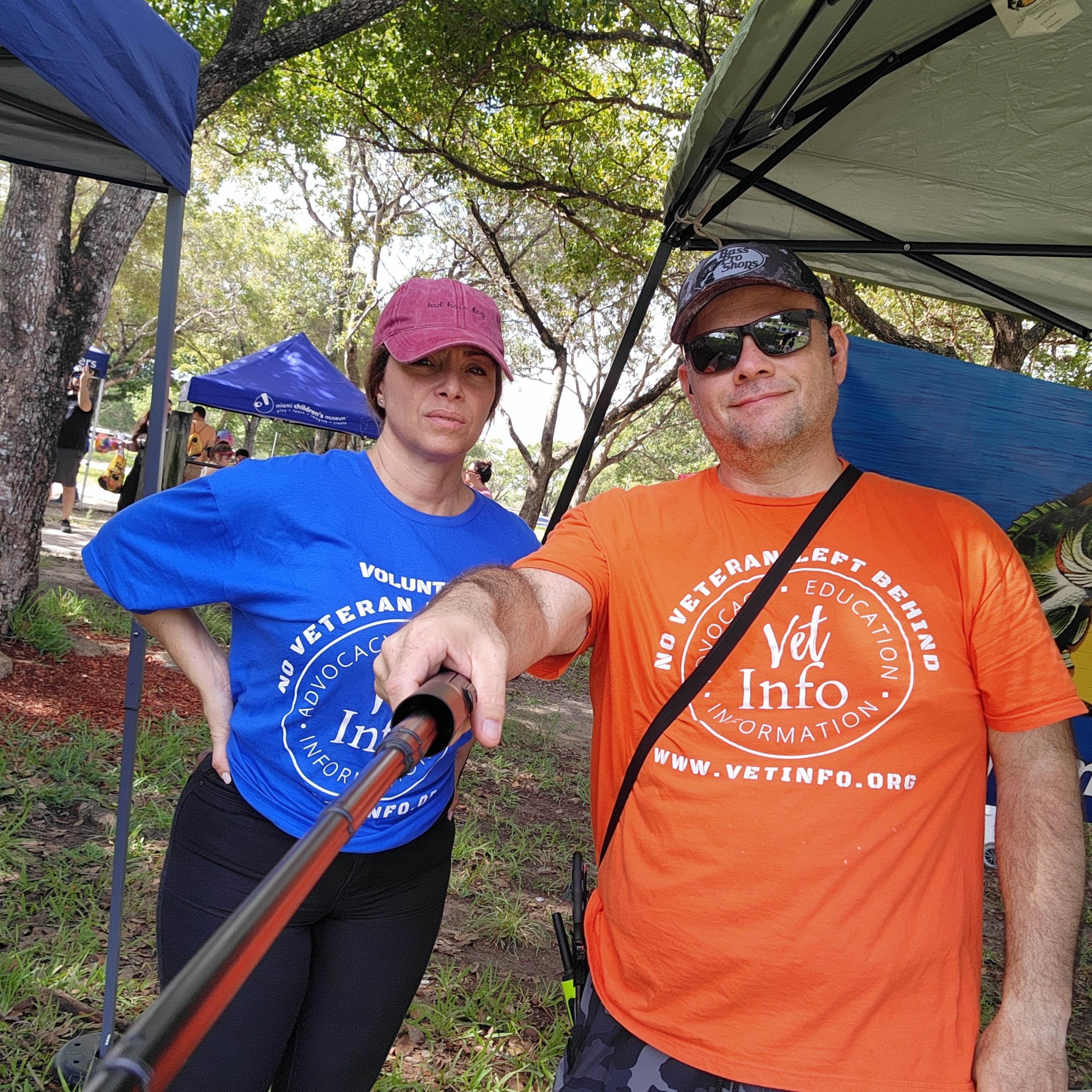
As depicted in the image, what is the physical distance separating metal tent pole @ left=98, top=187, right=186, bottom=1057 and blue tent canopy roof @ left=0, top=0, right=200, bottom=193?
200 mm

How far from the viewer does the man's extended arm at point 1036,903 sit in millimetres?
1458

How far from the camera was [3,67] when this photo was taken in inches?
107

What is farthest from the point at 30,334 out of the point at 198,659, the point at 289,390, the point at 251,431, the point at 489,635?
the point at 251,431

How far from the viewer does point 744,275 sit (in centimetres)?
189

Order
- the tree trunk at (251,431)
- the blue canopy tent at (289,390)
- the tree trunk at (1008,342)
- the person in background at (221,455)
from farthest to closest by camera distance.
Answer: the tree trunk at (251,431), the person in background at (221,455), the blue canopy tent at (289,390), the tree trunk at (1008,342)

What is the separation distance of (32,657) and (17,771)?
177 centimetres

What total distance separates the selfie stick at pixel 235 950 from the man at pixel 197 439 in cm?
1281

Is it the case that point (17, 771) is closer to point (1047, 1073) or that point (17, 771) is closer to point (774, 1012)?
point (774, 1012)

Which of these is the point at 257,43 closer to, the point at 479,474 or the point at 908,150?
the point at 908,150

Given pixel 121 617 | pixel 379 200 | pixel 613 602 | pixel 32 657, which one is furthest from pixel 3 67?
pixel 379 200

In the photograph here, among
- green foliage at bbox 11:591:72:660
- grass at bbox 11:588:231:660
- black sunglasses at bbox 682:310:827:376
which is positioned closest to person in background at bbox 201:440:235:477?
grass at bbox 11:588:231:660

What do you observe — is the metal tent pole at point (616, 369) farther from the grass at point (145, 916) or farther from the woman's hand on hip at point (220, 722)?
the grass at point (145, 916)

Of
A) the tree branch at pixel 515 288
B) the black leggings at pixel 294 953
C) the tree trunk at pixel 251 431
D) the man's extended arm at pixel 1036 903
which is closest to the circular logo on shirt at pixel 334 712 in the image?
the black leggings at pixel 294 953

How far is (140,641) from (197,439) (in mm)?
11479
